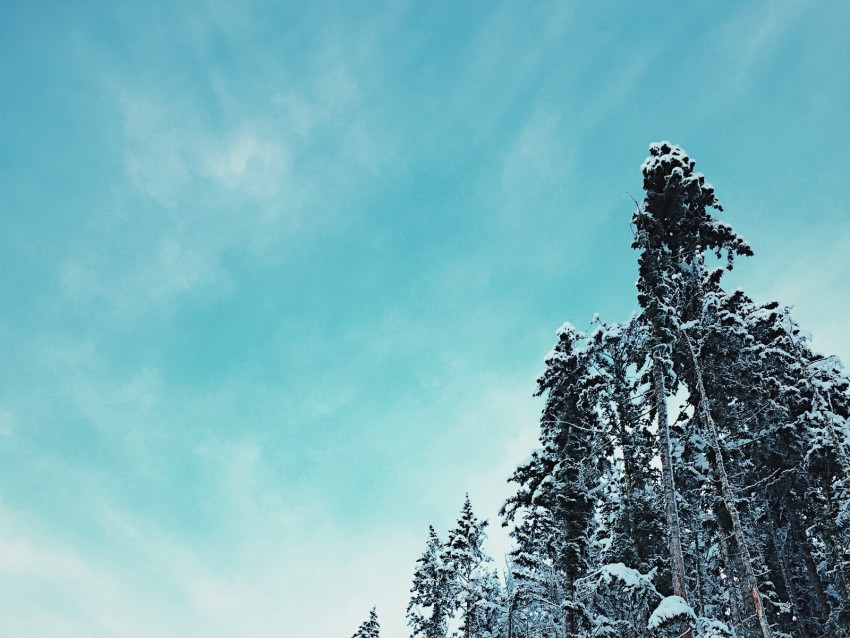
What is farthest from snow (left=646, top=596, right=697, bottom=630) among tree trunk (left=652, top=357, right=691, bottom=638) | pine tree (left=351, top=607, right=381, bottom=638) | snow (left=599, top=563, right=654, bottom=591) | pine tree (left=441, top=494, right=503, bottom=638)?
pine tree (left=351, top=607, right=381, bottom=638)

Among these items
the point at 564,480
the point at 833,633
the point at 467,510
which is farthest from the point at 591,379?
the point at 467,510

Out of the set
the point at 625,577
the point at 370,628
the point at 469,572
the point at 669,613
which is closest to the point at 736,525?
the point at 625,577

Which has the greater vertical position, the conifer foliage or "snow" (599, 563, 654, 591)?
the conifer foliage

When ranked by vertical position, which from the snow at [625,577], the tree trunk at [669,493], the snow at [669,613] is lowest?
the snow at [669,613]

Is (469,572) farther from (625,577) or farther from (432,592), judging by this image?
(625,577)

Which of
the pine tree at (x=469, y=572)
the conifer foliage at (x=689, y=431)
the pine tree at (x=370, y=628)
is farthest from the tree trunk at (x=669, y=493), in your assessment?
the pine tree at (x=370, y=628)

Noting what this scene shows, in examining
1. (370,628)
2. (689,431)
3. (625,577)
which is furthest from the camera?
(370,628)

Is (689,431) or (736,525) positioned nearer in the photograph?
(736,525)

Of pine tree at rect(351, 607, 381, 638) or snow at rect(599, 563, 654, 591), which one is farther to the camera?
pine tree at rect(351, 607, 381, 638)

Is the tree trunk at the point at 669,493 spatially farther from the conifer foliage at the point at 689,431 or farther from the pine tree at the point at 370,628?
the pine tree at the point at 370,628

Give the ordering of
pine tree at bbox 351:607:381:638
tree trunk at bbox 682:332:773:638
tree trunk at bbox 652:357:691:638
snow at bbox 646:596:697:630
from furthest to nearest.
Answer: pine tree at bbox 351:607:381:638 → tree trunk at bbox 682:332:773:638 → tree trunk at bbox 652:357:691:638 → snow at bbox 646:596:697:630

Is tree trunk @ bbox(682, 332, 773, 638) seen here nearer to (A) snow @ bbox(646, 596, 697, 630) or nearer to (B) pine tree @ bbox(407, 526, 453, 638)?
(A) snow @ bbox(646, 596, 697, 630)

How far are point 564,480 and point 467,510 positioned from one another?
15.3 meters

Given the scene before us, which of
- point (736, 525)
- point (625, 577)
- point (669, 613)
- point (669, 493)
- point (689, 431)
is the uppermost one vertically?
point (689, 431)
